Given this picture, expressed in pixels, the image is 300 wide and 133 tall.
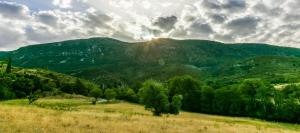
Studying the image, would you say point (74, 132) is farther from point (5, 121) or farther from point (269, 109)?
point (269, 109)

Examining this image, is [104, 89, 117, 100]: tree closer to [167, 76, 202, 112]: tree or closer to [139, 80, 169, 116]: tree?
[167, 76, 202, 112]: tree

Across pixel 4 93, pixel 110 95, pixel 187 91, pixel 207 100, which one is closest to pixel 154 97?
pixel 207 100

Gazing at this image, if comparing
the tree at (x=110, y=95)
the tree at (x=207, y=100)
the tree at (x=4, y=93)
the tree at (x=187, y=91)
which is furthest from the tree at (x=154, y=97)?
the tree at (x=110, y=95)

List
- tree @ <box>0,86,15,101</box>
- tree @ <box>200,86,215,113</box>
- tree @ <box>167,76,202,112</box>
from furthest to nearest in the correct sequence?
tree @ <box>167,76,202,112</box>, tree @ <box>0,86,15,101</box>, tree @ <box>200,86,215,113</box>

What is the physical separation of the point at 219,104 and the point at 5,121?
395ft

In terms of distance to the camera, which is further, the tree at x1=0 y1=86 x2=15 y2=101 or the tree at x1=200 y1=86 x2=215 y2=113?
the tree at x1=0 y1=86 x2=15 y2=101

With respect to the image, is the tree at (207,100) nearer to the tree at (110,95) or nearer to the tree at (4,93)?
the tree at (110,95)

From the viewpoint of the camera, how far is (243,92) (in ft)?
487

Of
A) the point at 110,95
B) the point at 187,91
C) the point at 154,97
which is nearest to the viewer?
the point at 154,97

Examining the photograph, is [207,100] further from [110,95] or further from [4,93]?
[4,93]

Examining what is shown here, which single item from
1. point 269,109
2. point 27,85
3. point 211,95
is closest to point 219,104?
point 211,95

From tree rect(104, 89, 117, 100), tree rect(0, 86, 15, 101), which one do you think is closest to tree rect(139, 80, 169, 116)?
tree rect(0, 86, 15, 101)

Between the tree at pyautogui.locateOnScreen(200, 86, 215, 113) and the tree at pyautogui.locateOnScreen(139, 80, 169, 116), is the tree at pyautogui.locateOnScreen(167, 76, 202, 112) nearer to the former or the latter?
the tree at pyautogui.locateOnScreen(200, 86, 215, 113)

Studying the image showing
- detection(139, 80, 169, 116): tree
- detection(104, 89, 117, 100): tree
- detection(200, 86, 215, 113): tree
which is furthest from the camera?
detection(104, 89, 117, 100): tree
